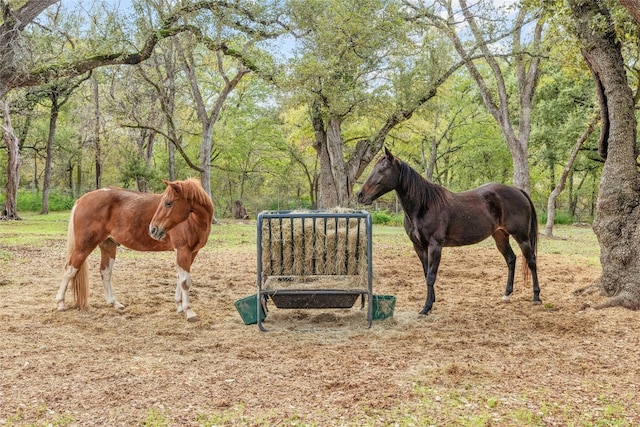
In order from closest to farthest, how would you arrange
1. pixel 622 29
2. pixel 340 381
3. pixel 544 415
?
pixel 544 415
pixel 340 381
pixel 622 29

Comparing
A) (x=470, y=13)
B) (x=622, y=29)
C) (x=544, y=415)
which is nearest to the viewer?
(x=544, y=415)

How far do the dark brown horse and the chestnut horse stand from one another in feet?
6.52

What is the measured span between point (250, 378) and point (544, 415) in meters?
2.11

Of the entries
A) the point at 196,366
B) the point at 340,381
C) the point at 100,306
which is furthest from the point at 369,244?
the point at 100,306

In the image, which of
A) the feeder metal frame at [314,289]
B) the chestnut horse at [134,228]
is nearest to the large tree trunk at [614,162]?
the feeder metal frame at [314,289]

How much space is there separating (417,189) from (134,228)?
350 cm

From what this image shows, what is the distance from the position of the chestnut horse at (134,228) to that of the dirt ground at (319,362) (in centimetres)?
41

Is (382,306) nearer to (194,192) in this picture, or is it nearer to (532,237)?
(194,192)

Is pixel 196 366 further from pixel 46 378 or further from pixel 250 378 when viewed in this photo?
pixel 46 378

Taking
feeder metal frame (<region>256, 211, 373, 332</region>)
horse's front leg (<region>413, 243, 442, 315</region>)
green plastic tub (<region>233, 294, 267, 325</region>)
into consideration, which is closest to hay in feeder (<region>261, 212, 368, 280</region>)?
feeder metal frame (<region>256, 211, 373, 332</region>)

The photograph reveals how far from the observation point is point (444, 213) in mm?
6336

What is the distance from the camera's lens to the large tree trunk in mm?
6309

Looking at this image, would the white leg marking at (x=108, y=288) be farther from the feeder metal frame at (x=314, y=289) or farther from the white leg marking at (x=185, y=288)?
the feeder metal frame at (x=314, y=289)

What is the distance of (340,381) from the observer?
384cm
